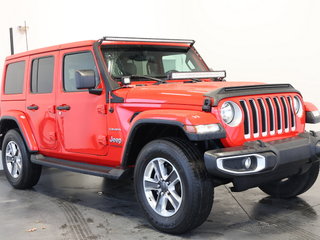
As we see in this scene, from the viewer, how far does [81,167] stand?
420cm

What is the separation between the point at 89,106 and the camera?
408cm

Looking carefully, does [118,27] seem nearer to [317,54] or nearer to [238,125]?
[317,54]

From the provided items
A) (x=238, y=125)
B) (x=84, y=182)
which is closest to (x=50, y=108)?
(x=84, y=182)

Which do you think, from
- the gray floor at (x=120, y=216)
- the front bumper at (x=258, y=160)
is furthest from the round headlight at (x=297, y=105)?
the gray floor at (x=120, y=216)

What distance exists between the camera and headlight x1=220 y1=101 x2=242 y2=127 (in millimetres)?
3193

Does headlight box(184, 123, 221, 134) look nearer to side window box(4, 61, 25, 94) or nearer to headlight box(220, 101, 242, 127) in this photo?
headlight box(220, 101, 242, 127)

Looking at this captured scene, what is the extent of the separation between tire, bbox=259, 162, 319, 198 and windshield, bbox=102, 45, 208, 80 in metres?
1.44

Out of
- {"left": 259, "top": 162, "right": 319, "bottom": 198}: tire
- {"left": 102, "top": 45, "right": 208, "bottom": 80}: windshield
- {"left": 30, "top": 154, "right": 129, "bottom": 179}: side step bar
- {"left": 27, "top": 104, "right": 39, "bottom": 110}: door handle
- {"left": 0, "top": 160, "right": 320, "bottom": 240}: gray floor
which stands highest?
{"left": 102, "top": 45, "right": 208, "bottom": 80}: windshield

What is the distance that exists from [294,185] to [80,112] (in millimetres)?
2178

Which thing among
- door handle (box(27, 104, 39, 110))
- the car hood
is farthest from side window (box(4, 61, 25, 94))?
the car hood

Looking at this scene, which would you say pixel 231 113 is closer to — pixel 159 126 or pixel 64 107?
pixel 159 126

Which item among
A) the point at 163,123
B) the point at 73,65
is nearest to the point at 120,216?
the point at 163,123

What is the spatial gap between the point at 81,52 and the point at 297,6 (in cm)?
333

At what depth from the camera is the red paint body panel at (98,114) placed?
127 inches
